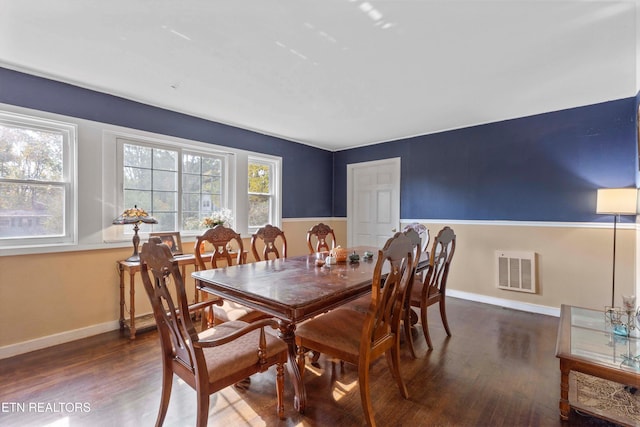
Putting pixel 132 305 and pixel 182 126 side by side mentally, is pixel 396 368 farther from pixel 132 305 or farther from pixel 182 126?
pixel 182 126

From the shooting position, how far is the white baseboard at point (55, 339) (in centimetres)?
243

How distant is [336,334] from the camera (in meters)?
1.78

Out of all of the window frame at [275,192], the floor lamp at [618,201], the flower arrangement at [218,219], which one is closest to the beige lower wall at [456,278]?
the flower arrangement at [218,219]

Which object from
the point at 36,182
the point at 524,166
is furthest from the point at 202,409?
the point at 524,166

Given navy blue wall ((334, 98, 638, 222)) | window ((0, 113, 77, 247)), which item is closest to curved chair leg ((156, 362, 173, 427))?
window ((0, 113, 77, 247))

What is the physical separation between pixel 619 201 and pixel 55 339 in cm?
537

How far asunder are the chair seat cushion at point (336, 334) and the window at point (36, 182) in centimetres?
251

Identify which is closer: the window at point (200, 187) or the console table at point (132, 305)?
the console table at point (132, 305)

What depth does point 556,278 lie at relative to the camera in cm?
344

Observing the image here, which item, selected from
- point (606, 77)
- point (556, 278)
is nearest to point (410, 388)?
point (556, 278)

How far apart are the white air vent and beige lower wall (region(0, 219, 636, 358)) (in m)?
0.08

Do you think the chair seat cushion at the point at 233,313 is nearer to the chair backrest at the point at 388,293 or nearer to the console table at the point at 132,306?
the chair backrest at the point at 388,293

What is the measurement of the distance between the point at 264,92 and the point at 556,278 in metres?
3.94

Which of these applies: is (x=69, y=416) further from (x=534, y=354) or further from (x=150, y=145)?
(x=534, y=354)
